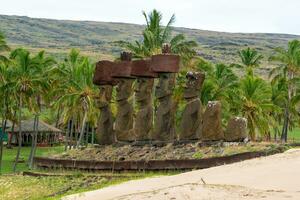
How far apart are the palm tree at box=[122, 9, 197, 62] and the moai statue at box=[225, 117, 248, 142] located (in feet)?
67.3

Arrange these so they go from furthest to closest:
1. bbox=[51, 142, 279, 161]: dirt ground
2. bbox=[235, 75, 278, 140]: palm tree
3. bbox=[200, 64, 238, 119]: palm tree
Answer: bbox=[235, 75, 278, 140]: palm tree
bbox=[200, 64, 238, 119]: palm tree
bbox=[51, 142, 279, 161]: dirt ground

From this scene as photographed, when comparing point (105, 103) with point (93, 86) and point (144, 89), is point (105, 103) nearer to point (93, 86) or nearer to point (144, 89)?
point (144, 89)

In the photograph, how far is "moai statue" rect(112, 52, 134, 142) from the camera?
848 inches

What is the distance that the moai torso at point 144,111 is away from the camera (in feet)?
67.3

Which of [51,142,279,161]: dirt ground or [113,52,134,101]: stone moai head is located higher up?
[113,52,134,101]: stone moai head

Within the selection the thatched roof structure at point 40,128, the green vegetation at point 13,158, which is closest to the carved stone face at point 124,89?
the green vegetation at point 13,158

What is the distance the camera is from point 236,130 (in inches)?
737

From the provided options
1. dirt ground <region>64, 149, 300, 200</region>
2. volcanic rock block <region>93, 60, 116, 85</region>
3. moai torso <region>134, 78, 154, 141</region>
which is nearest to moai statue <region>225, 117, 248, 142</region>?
dirt ground <region>64, 149, 300, 200</region>

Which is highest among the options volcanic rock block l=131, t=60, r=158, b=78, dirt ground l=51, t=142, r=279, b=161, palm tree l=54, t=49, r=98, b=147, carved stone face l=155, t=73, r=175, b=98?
volcanic rock block l=131, t=60, r=158, b=78

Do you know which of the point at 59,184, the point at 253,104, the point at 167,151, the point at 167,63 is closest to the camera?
the point at 59,184

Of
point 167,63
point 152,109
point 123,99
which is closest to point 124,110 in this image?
point 123,99

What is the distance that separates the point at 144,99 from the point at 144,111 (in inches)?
16.2

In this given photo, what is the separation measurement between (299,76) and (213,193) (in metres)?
39.8

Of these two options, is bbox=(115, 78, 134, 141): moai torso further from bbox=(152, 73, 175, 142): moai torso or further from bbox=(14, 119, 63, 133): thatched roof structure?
bbox=(14, 119, 63, 133): thatched roof structure
